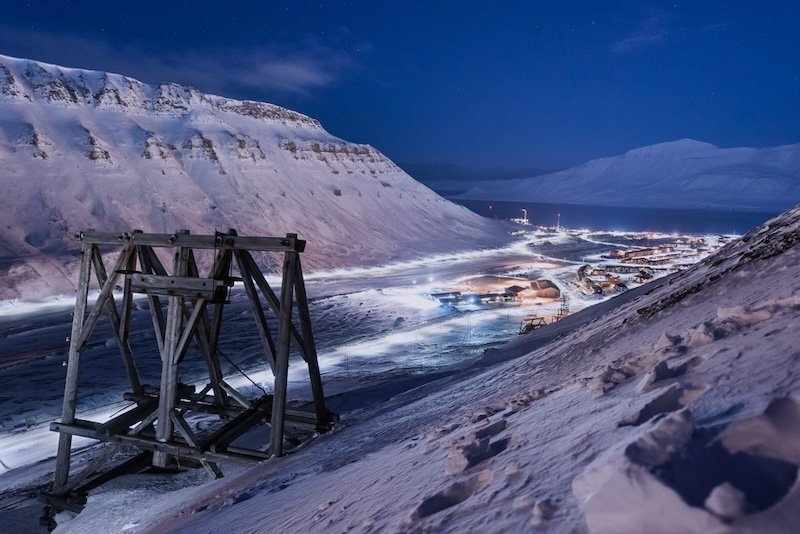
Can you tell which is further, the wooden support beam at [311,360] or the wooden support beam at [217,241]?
the wooden support beam at [311,360]

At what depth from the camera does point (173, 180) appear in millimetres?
56625

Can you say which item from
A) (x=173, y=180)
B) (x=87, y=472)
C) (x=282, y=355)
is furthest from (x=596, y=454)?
(x=173, y=180)

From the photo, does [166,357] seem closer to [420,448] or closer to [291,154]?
[420,448]

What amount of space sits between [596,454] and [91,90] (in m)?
76.9

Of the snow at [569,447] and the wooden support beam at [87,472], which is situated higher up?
the snow at [569,447]

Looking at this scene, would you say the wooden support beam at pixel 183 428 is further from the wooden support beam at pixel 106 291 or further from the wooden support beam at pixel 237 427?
the wooden support beam at pixel 106 291

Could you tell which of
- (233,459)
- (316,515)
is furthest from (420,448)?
(233,459)

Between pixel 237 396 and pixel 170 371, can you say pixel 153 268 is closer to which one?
pixel 170 371

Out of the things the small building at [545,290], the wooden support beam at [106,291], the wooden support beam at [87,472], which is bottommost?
the small building at [545,290]

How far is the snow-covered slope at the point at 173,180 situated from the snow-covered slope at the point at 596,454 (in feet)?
116

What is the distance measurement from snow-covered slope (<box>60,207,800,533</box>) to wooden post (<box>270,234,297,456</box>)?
40 cm

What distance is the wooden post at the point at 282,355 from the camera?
6.70 meters

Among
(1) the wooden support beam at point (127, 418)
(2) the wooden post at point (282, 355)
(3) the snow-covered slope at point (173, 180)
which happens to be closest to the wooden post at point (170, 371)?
(1) the wooden support beam at point (127, 418)

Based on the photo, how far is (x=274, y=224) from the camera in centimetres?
6041
